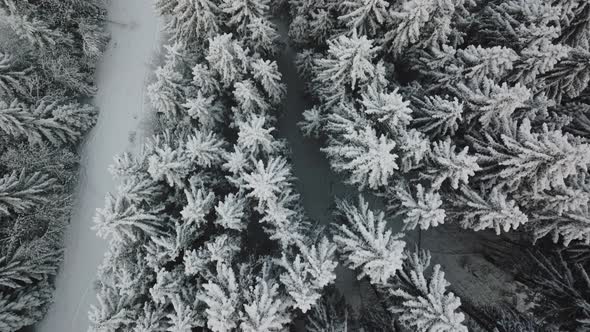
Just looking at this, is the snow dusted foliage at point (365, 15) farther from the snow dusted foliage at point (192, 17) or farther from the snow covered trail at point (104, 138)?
the snow covered trail at point (104, 138)

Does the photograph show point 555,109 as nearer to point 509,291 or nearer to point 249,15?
point 509,291

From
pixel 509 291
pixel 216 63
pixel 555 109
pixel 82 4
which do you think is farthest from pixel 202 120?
pixel 509 291

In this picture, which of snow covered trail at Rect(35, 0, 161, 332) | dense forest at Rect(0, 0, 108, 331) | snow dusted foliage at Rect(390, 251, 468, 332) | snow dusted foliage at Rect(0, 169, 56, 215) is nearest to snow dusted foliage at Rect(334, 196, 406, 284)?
snow dusted foliage at Rect(390, 251, 468, 332)

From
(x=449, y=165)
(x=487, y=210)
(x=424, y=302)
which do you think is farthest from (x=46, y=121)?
(x=487, y=210)

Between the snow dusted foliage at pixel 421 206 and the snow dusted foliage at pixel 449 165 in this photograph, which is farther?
the snow dusted foliage at pixel 449 165

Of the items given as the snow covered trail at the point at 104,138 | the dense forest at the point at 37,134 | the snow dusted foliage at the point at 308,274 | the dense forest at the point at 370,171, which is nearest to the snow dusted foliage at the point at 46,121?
the dense forest at the point at 37,134

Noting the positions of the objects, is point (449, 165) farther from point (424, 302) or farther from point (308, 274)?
point (308, 274)
